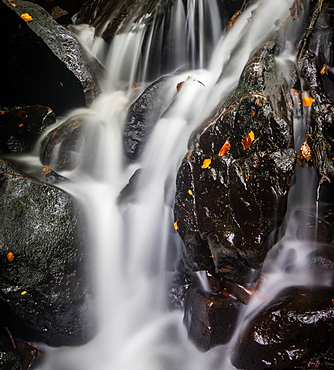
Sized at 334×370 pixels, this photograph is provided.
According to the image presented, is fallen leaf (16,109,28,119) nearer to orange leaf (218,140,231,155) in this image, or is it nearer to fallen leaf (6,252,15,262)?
fallen leaf (6,252,15,262)

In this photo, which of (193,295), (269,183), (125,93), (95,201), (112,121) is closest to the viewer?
(269,183)

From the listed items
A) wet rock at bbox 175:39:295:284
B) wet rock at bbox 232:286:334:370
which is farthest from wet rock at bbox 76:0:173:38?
wet rock at bbox 232:286:334:370

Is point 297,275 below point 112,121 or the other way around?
below

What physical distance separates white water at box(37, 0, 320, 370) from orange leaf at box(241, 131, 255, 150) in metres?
1.01

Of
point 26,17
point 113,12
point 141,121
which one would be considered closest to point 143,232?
point 141,121

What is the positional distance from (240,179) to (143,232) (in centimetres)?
161

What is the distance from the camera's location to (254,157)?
9.46 ft

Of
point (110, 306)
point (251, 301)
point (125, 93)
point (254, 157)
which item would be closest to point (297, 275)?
point (251, 301)

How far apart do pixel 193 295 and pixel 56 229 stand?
180 cm

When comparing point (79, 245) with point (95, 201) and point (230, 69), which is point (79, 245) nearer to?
point (95, 201)

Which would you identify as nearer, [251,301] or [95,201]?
[251,301]

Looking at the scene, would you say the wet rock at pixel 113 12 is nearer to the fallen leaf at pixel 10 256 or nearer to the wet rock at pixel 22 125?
the wet rock at pixel 22 125

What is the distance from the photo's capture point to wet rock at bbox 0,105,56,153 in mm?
5176

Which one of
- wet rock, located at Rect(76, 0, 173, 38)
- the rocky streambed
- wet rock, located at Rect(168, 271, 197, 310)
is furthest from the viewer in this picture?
wet rock, located at Rect(76, 0, 173, 38)
